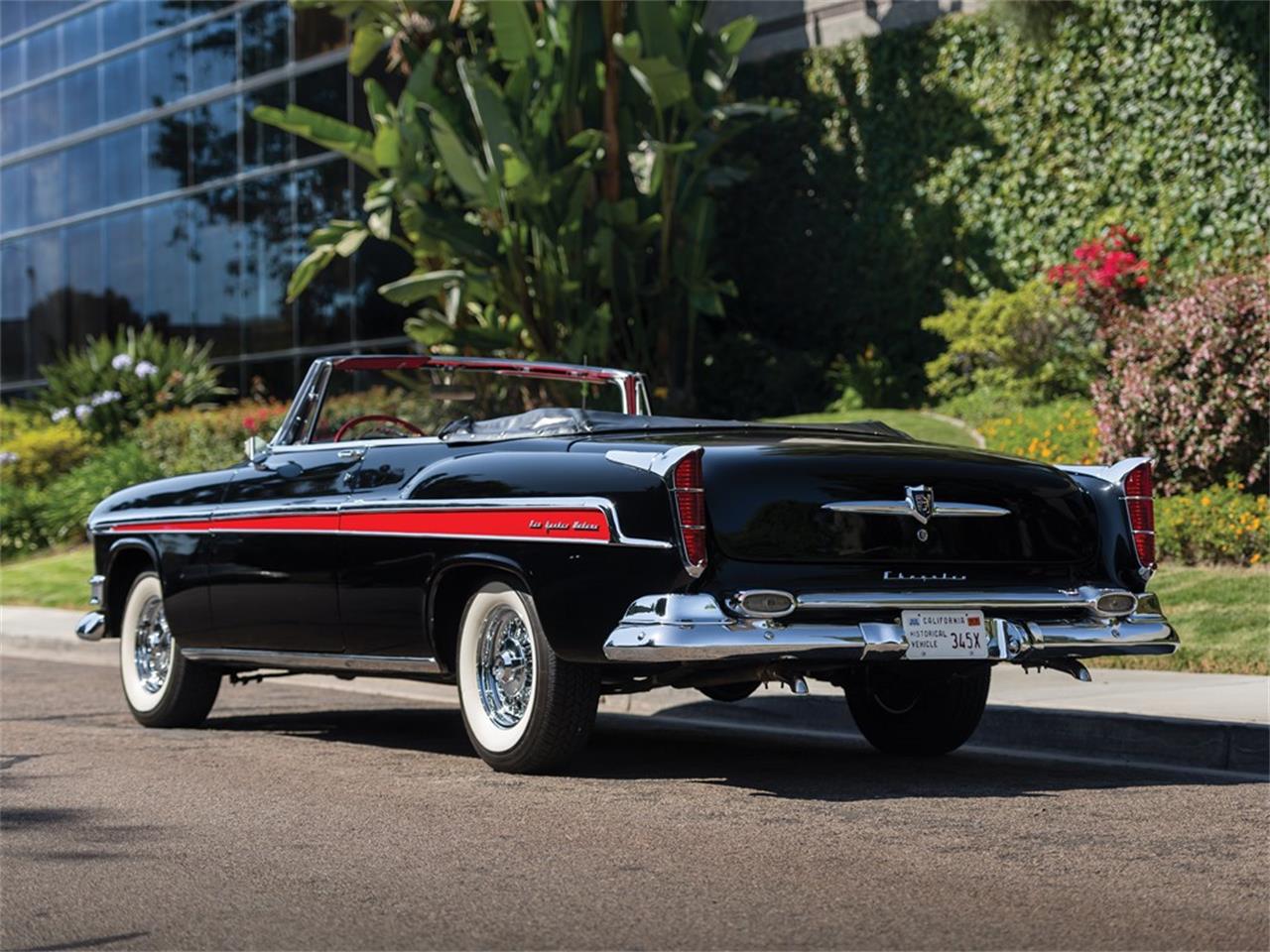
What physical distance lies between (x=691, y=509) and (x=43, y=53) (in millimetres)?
30954

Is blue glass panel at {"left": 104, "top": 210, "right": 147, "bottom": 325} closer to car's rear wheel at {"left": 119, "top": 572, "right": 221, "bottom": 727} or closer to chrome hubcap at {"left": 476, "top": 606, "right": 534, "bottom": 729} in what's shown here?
car's rear wheel at {"left": 119, "top": 572, "right": 221, "bottom": 727}

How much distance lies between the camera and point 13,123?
35.5 metres

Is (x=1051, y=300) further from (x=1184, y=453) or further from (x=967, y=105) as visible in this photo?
(x=1184, y=453)

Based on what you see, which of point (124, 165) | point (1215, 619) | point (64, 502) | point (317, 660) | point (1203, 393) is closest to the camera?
point (317, 660)

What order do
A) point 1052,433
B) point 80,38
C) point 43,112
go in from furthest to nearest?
point 43,112 → point 80,38 → point 1052,433

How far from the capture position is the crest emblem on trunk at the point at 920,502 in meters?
7.11

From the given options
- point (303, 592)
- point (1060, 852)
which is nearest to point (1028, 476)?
point (1060, 852)

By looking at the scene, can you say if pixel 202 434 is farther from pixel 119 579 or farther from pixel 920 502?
pixel 920 502

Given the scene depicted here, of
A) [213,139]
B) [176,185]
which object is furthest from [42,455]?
[213,139]

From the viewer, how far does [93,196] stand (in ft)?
106

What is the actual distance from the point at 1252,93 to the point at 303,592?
13.7 m

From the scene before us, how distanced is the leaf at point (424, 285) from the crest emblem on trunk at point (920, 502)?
43.5ft

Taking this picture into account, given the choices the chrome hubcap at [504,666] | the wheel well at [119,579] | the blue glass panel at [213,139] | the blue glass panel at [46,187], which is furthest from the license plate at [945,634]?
the blue glass panel at [46,187]

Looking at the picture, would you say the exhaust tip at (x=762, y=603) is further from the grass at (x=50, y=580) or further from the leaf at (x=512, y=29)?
the grass at (x=50, y=580)
